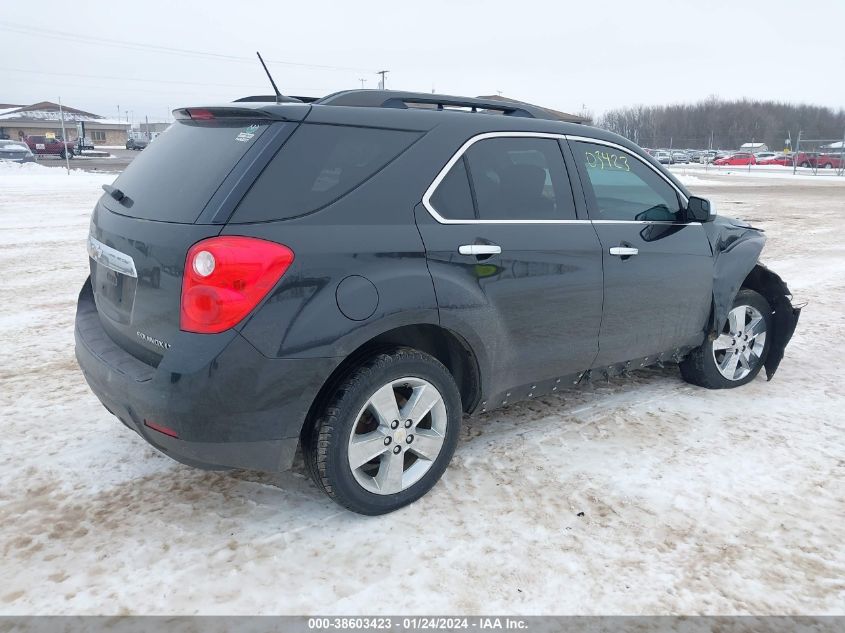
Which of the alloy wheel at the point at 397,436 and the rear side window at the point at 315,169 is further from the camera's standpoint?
the alloy wheel at the point at 397,436

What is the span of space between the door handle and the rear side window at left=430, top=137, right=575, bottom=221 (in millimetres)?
149

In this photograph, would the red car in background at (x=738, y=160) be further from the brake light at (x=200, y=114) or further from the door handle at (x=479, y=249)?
the brake light at (x=200, y=114)

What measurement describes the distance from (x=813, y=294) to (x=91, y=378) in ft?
25.0

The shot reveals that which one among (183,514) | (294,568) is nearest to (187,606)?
(294,568)

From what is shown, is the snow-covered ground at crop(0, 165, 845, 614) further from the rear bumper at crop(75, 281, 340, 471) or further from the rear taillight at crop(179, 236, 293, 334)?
the rear taillight at crop(179, 236, 293, 334)

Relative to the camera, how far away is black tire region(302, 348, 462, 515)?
9.34 feet

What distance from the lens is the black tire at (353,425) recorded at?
9.34 ft

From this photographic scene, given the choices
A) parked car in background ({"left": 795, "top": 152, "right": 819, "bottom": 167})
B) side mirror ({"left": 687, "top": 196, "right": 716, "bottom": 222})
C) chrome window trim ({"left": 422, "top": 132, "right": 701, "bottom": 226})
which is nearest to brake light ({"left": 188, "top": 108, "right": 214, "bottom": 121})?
chrome window trim ({"left": 422, "top": 132, "right": 701, "bottom": 226})

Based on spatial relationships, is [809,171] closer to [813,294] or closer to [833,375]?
[813,294]

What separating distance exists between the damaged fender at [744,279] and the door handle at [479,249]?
1.92m

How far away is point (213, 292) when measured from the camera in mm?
2572

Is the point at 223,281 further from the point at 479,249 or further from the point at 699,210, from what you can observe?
the point at 699,210

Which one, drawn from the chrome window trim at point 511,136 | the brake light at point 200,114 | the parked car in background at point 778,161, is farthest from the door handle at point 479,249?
the parked car in background at point 778,161

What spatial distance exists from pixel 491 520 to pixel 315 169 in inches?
68.8
